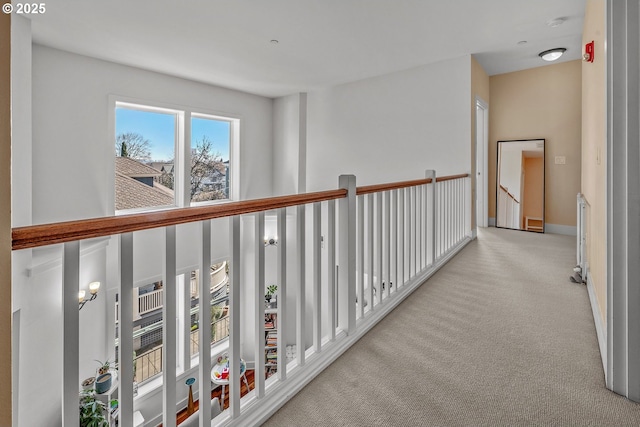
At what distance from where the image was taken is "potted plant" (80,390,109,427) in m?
3.22

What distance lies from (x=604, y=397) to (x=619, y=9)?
5.02ft

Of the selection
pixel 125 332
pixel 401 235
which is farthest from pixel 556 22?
pixel 125 332

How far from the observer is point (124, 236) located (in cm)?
92

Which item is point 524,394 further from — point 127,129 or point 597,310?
point 127,129

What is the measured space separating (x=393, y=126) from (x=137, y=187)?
12.6ft

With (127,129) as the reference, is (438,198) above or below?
below

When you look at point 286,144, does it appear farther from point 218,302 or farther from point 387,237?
point 387,237

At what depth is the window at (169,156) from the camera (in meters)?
4.66

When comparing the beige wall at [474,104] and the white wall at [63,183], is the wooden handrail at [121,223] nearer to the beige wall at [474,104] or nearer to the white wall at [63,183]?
the white wall at [63,183]

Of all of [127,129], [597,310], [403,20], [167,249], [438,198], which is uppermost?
[403,20]

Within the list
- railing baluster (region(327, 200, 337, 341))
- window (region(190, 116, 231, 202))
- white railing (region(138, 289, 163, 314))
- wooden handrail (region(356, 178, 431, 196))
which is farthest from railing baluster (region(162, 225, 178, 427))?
window (region(190, 116, 231, 202))

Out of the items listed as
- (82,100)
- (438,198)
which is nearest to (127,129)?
(82,100)

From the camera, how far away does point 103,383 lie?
3629mm

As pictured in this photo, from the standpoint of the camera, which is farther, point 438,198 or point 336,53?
point 336,53
